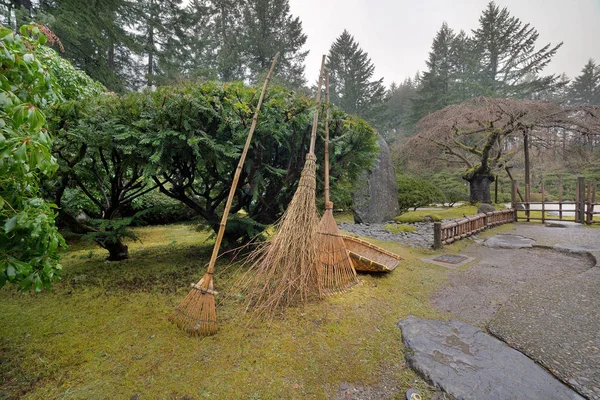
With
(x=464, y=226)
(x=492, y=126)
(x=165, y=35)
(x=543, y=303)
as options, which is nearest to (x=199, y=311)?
(x=543, y=303)

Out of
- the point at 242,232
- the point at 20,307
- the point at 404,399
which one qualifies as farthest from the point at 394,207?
the point at 20,307

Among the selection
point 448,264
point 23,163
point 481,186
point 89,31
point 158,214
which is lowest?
point 448,264

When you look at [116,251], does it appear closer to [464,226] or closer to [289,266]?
[289,266]

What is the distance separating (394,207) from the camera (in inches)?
344

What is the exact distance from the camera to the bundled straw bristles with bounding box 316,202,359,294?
2.53 meters

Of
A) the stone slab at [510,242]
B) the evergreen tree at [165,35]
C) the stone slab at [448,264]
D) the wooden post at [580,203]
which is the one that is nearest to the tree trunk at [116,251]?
the stone slab at [448,264]

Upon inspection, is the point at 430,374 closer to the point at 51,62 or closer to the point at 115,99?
the point at 115,99

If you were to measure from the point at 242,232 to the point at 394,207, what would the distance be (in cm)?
661

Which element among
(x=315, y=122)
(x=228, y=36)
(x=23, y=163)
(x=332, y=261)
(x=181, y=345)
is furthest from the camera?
(x=228, y=36)

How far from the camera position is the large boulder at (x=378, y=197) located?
324 inches

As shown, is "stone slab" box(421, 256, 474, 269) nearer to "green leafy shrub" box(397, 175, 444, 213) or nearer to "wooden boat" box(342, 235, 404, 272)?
"wooden boat" box(342, 235, 404, 272)

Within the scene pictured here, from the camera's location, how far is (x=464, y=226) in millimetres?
5719

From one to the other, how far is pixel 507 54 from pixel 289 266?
89.2 feet

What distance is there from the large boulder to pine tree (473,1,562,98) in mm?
15341
